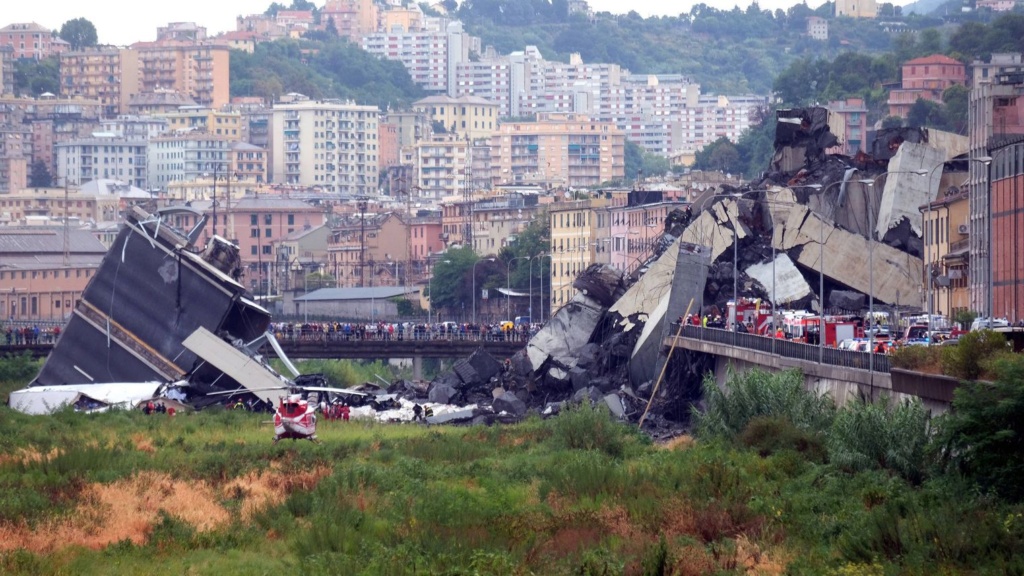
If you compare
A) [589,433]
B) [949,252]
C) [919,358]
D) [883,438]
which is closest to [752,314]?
Result: [949,252]

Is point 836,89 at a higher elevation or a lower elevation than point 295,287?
higher

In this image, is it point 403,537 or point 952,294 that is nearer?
point 403,537

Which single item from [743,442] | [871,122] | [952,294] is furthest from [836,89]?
[743,442]

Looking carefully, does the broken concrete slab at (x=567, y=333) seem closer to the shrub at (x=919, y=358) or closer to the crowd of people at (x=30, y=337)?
the crowd of people at (x=30, y=337)

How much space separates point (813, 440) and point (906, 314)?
2888 centimetres

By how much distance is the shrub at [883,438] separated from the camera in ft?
142

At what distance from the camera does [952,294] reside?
7838 cm

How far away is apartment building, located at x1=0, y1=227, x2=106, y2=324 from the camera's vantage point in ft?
483

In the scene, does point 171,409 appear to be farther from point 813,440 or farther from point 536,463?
point 813,440

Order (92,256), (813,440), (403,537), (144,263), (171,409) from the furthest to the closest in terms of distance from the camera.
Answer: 1. (92,256)
2. (144,263)
3. (171,409)
4. (813,440)
5. (403,537)

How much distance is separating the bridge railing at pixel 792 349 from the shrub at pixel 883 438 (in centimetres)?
A: 490

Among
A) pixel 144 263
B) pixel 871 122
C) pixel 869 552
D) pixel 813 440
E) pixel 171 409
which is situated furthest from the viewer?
pixel 871 122

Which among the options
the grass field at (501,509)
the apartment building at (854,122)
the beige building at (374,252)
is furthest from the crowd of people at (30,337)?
the apartment building at (854,122)

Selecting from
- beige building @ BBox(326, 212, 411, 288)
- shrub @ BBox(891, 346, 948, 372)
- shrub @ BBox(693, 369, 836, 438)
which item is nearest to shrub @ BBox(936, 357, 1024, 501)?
shrub @ BBox(891, 346, 948, 372)
